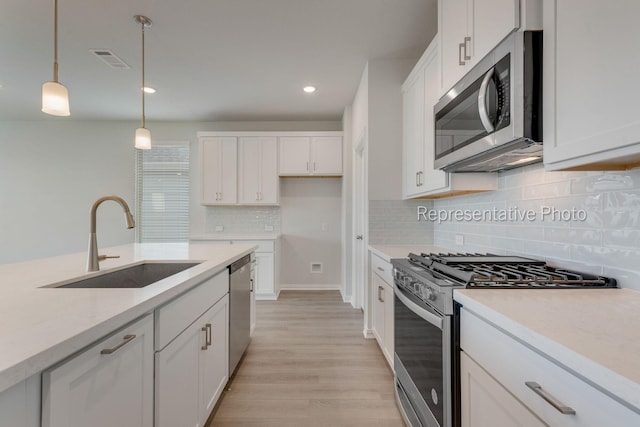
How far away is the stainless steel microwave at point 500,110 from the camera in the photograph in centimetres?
109

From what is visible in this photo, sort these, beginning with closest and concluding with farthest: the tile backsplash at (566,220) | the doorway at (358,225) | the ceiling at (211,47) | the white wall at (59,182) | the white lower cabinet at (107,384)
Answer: the white lower cabinet at (107,384), the tile backsplash at (566,220), the ceiling at (211,47), the doorway at (358,225), the white wall at (59,182)

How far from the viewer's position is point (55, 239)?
15.7 ft

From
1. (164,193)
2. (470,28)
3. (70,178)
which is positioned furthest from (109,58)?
(470,28)

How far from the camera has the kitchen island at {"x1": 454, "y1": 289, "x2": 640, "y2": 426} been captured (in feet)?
1.82

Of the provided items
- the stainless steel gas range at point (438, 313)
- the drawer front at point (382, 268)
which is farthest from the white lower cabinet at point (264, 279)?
the stainless steel gas range at point (438, 313)

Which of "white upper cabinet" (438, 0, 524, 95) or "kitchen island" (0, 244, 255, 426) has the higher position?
"white upper cabinet" (438, 0, 524, 95)

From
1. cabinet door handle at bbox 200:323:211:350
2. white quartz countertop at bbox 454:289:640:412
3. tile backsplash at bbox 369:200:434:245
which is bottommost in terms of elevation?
cabinet door handle at bbox 200:323:211:350

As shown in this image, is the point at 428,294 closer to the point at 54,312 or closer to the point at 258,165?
the point at 54,312

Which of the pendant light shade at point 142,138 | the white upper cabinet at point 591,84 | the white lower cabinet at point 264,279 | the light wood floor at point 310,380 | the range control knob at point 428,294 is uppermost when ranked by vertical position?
the pendant light shade at point 142,138

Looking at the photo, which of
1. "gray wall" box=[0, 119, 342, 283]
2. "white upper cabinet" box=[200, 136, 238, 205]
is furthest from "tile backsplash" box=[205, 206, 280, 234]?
"white upper cabinet" box=[200, 136, 238, 205]

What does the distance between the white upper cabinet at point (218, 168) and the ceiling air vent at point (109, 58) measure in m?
1.50

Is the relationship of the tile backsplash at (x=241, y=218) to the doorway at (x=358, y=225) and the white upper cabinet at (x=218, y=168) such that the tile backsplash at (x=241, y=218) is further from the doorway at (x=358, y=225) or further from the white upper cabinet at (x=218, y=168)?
the doorway at (x=358, y=225)

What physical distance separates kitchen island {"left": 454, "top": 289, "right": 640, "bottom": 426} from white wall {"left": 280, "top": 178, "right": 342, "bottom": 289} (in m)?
3.74

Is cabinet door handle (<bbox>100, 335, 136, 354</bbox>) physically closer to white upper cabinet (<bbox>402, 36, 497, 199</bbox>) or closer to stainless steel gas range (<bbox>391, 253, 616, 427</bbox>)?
stainless steel gas range (<bbox>391, 253, 616, 427</bbox>)
